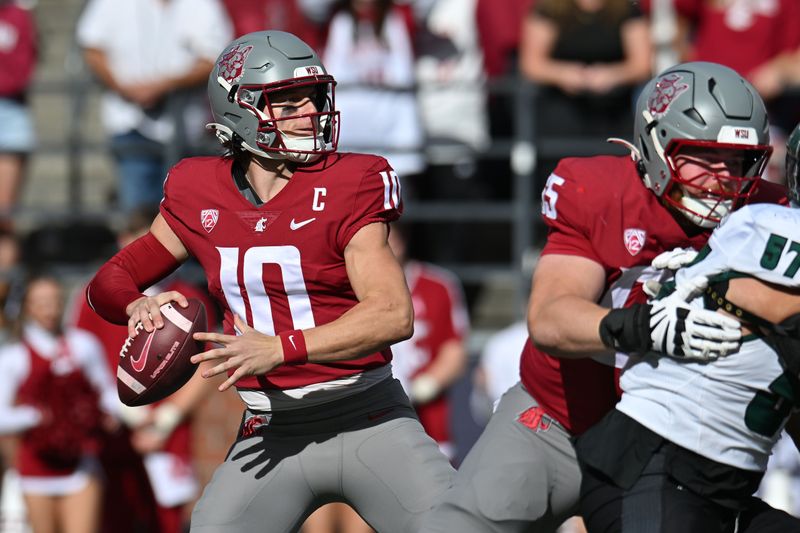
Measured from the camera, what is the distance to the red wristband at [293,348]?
369cm

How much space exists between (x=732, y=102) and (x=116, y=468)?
4.48 m

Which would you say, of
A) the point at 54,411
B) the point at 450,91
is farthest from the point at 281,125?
the point at 450,91

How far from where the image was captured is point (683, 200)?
153 inches

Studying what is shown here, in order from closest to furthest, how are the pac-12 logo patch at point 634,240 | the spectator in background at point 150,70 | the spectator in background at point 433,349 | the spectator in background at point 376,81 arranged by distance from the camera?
the pac-12 logo patch at point 634,240 < the spectator in background at point 433,349 < the spectator in background at point 376,81 < the spectator in background at point 150,70

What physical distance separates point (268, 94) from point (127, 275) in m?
0.72

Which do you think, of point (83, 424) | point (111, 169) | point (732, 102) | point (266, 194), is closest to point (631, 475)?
point (732, 102)

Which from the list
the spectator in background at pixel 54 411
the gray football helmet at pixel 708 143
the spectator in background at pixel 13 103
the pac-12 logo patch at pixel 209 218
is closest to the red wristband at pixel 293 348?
the pac-12 logo patch at pixel 209 218

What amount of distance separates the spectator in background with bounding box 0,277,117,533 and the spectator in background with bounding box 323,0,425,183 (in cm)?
182

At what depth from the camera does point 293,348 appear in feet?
12.2

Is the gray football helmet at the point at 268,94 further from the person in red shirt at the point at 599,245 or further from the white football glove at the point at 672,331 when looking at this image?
the white football glove at the point at 672,331

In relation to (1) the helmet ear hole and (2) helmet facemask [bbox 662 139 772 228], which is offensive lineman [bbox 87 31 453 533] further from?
(2) helmet facemask [bbox 662 139 772 228]

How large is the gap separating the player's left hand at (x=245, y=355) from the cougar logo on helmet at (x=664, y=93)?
1.29 metres

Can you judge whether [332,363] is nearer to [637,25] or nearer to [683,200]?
[683,200]

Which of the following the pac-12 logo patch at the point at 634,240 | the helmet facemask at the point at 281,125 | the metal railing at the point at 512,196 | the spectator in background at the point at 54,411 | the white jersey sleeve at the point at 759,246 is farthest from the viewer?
the metal railing at the point at 512,196
